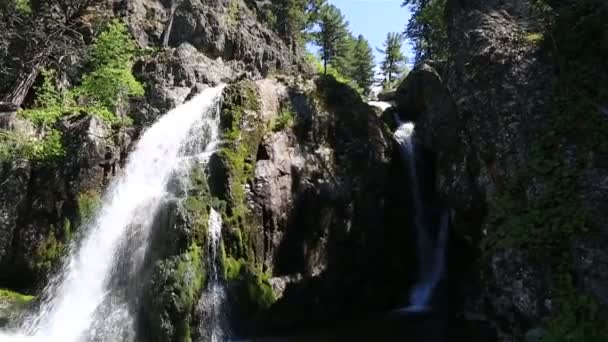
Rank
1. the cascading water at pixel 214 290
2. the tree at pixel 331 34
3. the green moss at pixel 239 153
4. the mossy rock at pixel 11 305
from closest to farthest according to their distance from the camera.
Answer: the cascading water at pixel 214 290 < the mossy rock at pixel 11 305 < the green moss at pixel 239 153 < the tree at pixel 331 34

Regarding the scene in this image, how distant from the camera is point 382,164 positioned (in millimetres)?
15750

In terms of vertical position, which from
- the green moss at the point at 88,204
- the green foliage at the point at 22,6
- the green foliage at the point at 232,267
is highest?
the green foliage at the point at 22,6

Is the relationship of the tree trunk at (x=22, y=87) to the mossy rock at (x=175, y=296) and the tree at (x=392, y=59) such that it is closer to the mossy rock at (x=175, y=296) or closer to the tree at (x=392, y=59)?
the mossy rock at (x=175, y=296)

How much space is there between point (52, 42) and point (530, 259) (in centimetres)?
2039

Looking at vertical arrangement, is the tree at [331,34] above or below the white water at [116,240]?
above

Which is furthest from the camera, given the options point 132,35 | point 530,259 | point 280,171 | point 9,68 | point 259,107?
point 132,35

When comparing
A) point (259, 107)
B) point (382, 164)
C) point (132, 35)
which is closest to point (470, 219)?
point (382, 164)

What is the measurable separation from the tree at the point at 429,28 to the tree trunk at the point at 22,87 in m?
19.4

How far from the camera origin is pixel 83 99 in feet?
62.4

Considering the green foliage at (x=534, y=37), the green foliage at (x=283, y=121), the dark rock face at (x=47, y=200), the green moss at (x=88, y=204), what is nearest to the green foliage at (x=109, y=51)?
the dark rock face at (x=47, y=200)

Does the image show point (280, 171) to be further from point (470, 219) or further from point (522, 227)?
point (522, 227)

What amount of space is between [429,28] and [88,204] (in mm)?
30023

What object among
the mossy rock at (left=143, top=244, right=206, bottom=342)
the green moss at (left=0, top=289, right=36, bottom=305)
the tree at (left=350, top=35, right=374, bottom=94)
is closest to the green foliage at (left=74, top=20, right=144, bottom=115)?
the green moss at (left=0, top=289, right=36, bottom=305)

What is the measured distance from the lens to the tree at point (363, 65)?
51.3 meters
